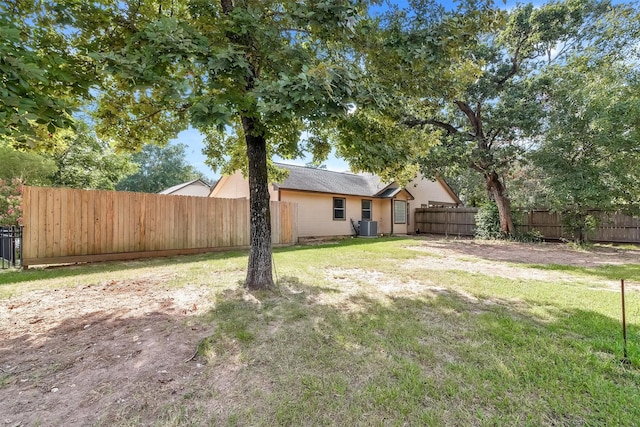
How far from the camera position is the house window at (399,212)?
56.4 ft

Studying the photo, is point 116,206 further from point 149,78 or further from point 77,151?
point 77,151

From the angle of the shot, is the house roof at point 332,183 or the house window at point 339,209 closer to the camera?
the house roof at point 332,183

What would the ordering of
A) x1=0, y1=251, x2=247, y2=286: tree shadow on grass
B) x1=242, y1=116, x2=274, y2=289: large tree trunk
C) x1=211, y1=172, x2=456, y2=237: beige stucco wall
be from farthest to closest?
x1=211, y1=172, x2=456, y2=237: beige stucco wall, x1=0, y1=251, x2=247, y2=286: tree shadow on grass, x1=242, y1=116, x2=274, y2=289: large tree trunk

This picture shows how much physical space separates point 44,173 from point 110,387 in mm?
13939

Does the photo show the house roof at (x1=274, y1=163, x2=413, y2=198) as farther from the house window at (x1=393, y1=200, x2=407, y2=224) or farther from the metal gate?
the metal gate

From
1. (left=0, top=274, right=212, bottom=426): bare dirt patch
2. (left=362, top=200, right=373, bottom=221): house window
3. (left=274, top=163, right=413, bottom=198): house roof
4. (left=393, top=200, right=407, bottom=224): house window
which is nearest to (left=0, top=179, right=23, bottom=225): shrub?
(left=0, top=274, right=212, bottom=426): bare dirt patch

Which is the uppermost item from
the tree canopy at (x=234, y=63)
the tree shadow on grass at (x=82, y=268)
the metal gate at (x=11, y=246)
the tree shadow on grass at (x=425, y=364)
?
the tree canopy at (x=234, y=63)

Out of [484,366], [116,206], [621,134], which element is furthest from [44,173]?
[621,134]

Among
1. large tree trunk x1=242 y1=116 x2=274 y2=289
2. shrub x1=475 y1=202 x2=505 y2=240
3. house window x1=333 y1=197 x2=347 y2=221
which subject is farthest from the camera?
house window x1=333 y1=197 x2=347 y2=221

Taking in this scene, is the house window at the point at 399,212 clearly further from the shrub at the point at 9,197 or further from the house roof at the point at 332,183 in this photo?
the shrub at the point at 9,197

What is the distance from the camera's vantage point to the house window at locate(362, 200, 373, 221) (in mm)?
16516

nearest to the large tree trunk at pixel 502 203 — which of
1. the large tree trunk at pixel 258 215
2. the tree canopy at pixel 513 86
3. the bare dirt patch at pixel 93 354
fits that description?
the tree canopy at pixel 513 86

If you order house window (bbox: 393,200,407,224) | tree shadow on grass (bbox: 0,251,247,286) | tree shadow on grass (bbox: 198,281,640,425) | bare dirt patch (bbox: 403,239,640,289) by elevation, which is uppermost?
house window (bbox: 393,200,407,224)

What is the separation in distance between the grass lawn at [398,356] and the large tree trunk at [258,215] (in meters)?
0.36
